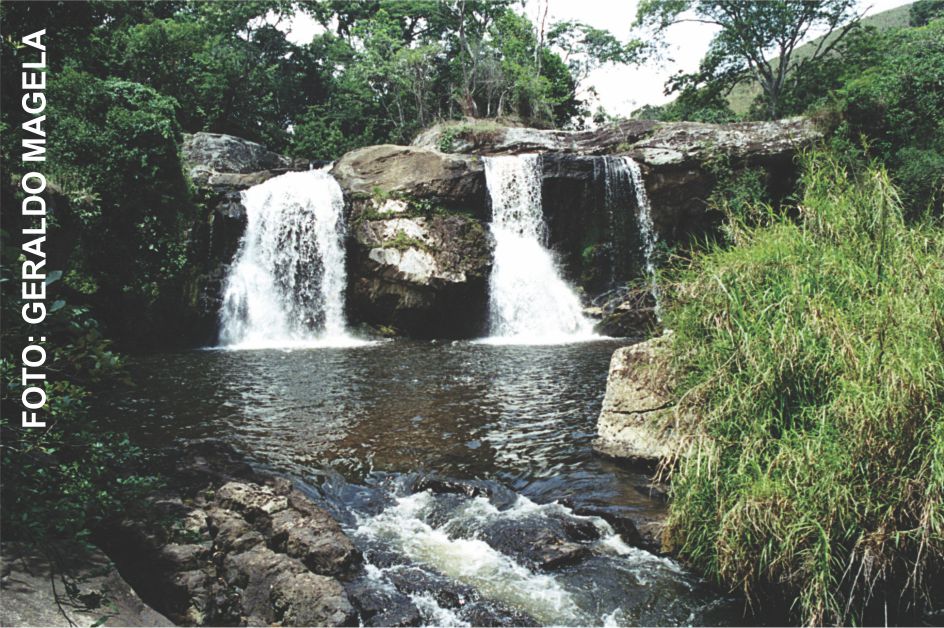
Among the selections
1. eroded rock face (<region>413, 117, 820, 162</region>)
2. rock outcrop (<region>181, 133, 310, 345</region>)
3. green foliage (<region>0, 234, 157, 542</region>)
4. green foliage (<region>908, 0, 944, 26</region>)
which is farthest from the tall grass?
green foliage (<region>908, 0, 944, 26</region>)

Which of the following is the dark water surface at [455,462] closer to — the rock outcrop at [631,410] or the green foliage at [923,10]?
the rock outcrop at [631,410]

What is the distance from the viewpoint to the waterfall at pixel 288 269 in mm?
16797

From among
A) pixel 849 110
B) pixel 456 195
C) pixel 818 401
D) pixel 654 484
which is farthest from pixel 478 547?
pixel 849 110

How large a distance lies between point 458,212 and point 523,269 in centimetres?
246

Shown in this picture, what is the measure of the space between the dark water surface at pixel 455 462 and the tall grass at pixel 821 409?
62cm

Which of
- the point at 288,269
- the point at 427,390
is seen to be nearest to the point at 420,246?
the point at 288,269

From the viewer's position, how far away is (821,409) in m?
3.88

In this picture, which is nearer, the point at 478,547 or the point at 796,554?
the point at 796,554

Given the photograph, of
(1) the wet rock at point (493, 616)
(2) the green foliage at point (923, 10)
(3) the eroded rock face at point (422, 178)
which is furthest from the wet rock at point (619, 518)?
(2) the green foliage at point (923, 10)

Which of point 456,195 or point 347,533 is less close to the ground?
point 456,195

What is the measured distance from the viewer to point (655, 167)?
18.4 metres

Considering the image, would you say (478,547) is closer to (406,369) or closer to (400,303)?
(406,369)

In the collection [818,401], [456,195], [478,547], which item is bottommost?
[478,547]

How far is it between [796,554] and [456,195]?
1504 cm
